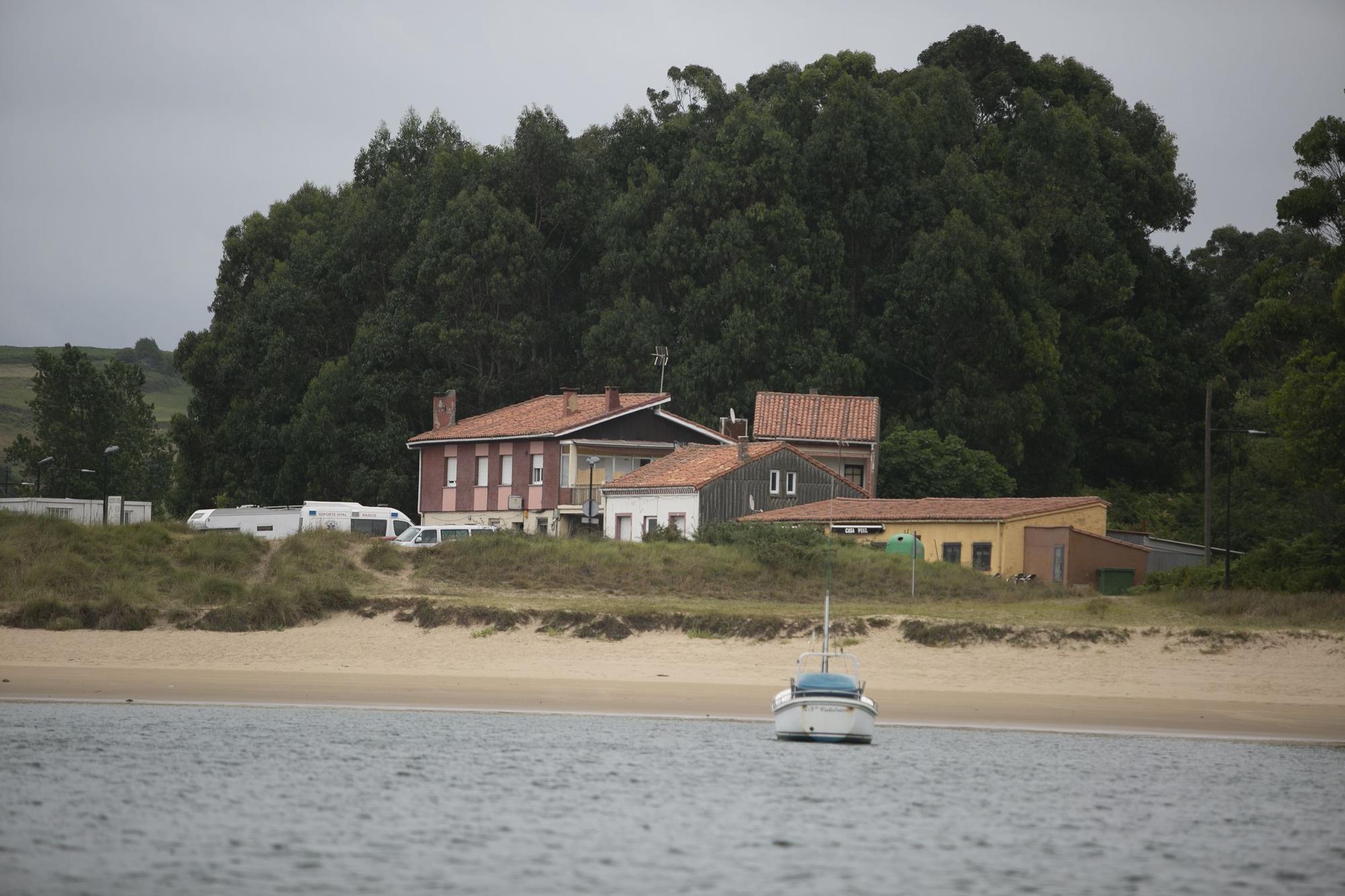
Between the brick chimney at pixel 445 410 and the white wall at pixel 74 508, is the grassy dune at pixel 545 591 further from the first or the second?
the brick chimney at pixel 445 410

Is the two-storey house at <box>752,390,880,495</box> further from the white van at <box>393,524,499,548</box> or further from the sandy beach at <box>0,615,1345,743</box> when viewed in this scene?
the sandy beach at <box>0,615,1345,743</box>

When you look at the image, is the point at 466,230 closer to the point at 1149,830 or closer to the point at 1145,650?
the point at 1145,650

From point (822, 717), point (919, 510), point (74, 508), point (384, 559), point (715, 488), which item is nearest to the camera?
point (822, 717)

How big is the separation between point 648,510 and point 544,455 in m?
6.95

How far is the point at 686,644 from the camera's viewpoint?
107 feet

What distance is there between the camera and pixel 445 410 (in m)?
68.9

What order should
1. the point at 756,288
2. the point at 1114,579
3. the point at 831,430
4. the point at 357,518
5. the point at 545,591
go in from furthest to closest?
the point at 756,288, the point at 831,430, the point at 357,518, the point at 1114,579, the point at 545,591

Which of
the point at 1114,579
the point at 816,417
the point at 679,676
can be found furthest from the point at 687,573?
the point at 816,417

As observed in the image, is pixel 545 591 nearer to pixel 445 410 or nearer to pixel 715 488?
pixel 715 488

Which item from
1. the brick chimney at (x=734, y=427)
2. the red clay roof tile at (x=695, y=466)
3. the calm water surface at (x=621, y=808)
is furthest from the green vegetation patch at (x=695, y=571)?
the brick chimney at (x=734, y=427)

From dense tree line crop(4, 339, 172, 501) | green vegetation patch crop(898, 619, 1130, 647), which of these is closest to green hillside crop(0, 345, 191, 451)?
dense tree line crop(4, 339, 172, 501)

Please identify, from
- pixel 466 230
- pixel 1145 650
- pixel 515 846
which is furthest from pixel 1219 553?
pixel 515 846

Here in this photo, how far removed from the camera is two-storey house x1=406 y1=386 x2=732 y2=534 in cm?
5972

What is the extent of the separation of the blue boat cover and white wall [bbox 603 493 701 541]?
82.1 feet
